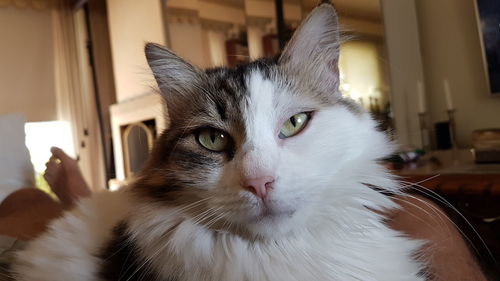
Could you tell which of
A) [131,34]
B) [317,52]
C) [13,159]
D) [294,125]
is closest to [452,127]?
[317,52]

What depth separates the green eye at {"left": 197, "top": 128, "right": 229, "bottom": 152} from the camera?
0.78 m

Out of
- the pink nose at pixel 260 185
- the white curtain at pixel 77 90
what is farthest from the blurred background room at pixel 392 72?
the white curtain at pixel 77 90

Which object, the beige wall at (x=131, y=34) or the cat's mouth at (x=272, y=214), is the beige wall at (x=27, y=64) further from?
the cat's mouth at (x=272, y=214)

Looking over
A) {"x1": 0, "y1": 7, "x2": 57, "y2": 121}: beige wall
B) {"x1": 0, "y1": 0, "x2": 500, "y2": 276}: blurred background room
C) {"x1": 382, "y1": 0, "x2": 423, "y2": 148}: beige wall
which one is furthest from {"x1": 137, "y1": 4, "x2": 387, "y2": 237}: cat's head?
{"x1": 0, "y1": 7, "x2": 57, "y2": 121}: beige wall

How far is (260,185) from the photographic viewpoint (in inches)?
25.3

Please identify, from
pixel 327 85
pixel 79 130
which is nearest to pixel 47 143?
pixel 79 130

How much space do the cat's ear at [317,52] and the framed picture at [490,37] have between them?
1.69 metres

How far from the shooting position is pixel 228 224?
719mm

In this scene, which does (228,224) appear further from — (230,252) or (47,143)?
(47,143)

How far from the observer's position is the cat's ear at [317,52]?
881 mm

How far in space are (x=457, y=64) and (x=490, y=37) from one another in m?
0.27

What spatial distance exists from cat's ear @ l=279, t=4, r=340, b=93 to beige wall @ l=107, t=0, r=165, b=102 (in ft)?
10.9

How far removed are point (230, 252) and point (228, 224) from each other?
0.05 metres

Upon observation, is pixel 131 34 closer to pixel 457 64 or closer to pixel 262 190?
pixel 457 64
